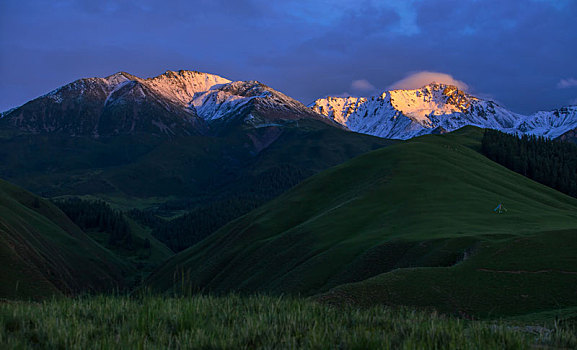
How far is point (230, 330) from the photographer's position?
9102 mm

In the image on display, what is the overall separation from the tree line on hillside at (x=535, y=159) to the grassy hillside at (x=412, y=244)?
191ft

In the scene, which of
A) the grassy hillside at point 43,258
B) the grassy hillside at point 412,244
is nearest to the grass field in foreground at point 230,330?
the grassy hillside at point 412,244

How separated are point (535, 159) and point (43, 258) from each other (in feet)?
527

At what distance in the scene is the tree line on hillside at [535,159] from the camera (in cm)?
15388

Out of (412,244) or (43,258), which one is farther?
(43,258)

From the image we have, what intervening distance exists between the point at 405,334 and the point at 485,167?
105m

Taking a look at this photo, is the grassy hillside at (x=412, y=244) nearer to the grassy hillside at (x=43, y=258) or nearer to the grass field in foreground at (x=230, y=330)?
the grass field in foreground at (x=230, y=330)

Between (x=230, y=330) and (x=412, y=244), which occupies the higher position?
(x=412, y=244)

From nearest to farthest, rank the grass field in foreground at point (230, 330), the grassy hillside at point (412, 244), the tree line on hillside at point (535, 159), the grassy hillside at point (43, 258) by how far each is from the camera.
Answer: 1. the grass field in foreground at point (230, 330)
2. the grassy hillside at point (412, 244)
3. the grassy hillside at point (43, 258)
4. the tree line on hillside at point (535, 159)

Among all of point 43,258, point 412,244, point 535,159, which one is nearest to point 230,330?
point 412,244

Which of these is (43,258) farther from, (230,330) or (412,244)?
(230,330)

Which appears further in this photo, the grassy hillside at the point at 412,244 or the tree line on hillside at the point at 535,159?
the tree line on hillside at the point at 535,159

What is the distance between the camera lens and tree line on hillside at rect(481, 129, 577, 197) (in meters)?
154

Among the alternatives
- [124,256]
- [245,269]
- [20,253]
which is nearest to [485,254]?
[245,269]
